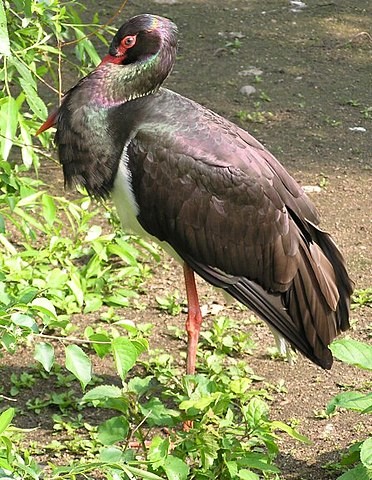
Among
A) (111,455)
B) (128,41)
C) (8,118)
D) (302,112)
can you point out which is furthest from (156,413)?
(302,112)

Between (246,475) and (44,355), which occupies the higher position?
(44,355)

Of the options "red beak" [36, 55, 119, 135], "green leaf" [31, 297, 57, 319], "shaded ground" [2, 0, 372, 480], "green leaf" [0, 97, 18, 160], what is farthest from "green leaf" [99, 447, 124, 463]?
"red beak" [36, 55, 119, 135]

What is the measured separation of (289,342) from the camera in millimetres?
4074

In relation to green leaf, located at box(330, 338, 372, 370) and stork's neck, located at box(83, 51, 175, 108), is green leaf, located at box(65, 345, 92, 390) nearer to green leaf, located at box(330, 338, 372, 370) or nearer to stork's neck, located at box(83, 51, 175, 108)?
green leaf, located at box(330, 338, 372, 370)

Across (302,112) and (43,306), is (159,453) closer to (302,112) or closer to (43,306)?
(43,306)

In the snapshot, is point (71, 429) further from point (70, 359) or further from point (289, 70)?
point (289, 70)

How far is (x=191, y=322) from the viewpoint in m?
4.26

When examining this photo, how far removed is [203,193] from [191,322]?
0.58 meters

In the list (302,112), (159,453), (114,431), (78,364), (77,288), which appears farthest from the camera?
(302,112)

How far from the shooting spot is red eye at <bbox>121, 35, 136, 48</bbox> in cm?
421

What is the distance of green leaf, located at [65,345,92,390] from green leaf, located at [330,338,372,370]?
2.28ft

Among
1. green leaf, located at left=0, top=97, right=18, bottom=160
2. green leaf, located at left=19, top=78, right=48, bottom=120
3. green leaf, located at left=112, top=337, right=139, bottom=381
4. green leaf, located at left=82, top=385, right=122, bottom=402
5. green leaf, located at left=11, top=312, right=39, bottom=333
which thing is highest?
green leaf, located at left=19, top=78, right=48, bottom=120

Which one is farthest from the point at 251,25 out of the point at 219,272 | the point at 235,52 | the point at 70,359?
the point at 70,359

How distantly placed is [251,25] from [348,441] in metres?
5.04
